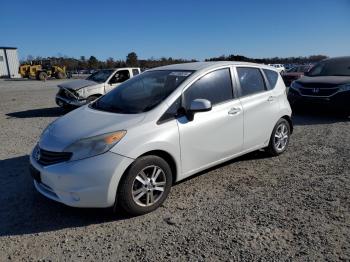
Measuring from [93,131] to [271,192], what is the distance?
240cm

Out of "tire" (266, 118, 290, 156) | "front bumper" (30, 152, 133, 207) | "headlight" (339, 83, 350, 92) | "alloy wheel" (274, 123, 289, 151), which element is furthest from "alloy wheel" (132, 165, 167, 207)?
"headlight" (339, 83, 350, 92)

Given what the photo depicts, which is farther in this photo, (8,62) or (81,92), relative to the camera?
(8,62)

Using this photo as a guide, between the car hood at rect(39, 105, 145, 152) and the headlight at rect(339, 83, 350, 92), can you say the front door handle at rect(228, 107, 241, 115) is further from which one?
the headlight at rect(339, 83, 350, 92)

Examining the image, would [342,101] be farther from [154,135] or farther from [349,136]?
[154,135]

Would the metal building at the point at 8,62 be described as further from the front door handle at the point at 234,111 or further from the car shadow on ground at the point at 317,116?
the front door handle at the point at 234,111

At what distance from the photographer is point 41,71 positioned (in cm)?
4062

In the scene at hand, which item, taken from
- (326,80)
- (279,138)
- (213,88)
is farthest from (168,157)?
(326,80)

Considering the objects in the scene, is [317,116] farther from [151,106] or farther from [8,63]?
[8,63]

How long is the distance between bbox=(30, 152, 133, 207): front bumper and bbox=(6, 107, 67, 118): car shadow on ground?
8013 millimetres

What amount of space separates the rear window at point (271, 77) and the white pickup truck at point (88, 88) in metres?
6.70

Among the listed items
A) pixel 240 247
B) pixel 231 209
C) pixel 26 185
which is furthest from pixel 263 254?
pixel 26 185

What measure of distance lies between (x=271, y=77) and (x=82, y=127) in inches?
135

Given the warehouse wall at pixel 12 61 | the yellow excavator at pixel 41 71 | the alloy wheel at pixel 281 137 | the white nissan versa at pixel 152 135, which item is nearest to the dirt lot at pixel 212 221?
the white nissan versa at pixel 152 135

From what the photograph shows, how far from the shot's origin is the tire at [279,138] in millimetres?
5707
